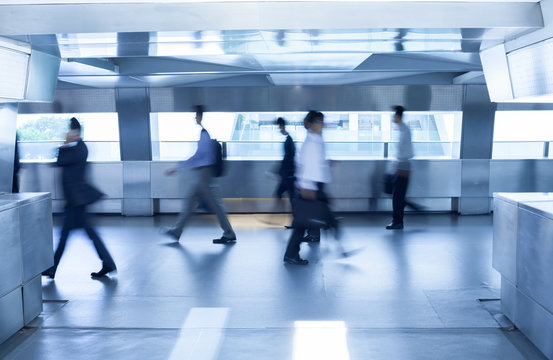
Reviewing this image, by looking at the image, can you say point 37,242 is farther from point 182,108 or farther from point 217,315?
point 182,108

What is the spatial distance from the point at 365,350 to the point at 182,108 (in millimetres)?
7322

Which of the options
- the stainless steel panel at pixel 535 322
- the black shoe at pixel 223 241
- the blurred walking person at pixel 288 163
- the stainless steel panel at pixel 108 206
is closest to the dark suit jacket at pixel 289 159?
the blurred walking person at pixel 288 163

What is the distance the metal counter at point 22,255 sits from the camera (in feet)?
13.0

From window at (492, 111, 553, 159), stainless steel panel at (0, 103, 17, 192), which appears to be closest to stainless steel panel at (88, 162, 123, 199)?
stainless steel panel at (0, 103, 17, 192)

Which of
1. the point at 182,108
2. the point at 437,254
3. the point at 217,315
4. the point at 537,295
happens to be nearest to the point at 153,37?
the point at 217,315

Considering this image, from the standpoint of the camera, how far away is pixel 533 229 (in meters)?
3.75

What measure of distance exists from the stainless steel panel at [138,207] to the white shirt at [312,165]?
510 centimetres

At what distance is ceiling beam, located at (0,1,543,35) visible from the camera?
3.96 meters

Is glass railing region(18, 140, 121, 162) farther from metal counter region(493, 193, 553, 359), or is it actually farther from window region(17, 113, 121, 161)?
metal counter region(493, 193, 553, 359)

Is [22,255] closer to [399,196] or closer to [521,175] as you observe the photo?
[399,196]

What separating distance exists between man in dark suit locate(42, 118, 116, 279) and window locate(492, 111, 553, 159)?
8034 millimetres

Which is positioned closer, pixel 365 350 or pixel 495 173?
pixel 365 350

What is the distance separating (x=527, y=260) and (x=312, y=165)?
2.48 meters

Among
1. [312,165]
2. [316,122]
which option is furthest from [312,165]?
[316,122]
